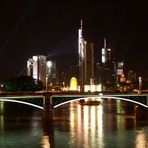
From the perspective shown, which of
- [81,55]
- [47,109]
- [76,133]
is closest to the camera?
[76,133]

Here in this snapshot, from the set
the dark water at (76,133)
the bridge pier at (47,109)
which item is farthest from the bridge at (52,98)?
the dark water at (76,133)

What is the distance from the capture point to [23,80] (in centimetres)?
9738

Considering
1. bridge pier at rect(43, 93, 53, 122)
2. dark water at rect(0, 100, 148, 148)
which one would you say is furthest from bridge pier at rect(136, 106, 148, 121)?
bridge pier at rect(43, 93, 53, 122)

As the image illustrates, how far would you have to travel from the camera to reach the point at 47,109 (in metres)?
63.2

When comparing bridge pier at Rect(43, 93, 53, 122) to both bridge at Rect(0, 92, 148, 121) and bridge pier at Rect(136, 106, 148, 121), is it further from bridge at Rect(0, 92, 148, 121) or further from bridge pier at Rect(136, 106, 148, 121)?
bridge pier at Rect(136, 106, 148, 121)

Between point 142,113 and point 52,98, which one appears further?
point 142,113

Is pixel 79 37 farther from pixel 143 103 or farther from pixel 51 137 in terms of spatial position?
pixel 51 137

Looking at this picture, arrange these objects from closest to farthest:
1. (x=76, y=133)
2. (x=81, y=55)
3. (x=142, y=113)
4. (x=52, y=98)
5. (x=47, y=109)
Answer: (x=76, y=133) → (x=47, y=109) → (x=52, y=98) → (x=142, y=113) → (x=81, y=55)

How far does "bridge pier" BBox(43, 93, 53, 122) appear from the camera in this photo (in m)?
62.7

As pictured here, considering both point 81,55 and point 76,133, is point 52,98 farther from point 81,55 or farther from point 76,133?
point 81,55

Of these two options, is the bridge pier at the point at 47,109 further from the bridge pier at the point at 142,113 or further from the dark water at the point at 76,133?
the bridge pier at the point at 142,113

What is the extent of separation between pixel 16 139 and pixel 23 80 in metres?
48.5

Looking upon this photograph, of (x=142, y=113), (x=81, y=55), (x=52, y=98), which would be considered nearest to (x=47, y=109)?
(x=52, y=98)

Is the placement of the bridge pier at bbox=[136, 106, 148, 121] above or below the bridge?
below
